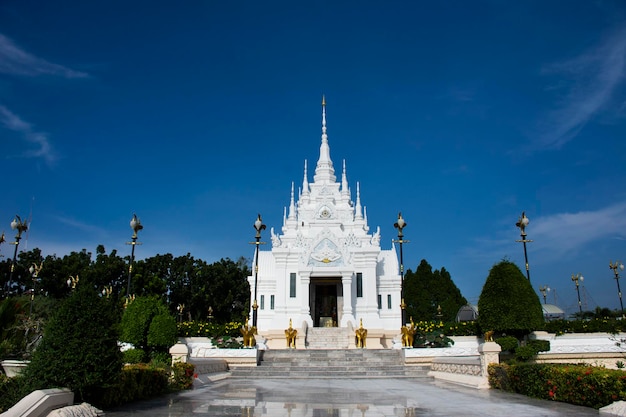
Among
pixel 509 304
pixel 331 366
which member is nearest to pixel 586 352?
pixel 509 304

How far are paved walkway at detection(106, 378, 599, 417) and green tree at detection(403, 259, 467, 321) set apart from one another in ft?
104

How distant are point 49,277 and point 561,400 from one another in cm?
4512

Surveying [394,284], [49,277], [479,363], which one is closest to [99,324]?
[479,363]

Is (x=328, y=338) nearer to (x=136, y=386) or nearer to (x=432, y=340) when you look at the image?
(x=432, y=340)

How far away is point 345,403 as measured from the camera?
11500 millimetres

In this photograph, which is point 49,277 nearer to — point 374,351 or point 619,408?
point 374,351

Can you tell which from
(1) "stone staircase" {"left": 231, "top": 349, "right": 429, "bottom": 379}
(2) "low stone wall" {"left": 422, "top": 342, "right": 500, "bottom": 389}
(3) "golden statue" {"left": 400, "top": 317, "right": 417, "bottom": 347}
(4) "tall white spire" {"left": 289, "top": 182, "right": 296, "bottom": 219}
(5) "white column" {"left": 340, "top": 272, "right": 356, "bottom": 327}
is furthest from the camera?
(4) "tall white spire" {"left": 289, "top": 182, "right": 296, "bottom": 219}

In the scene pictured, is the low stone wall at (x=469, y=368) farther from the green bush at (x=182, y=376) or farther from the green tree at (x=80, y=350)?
the green tree at (x=80, y=350)

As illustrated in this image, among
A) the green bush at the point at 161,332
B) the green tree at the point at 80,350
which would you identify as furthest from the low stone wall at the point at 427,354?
the green tree at the point at 80,350

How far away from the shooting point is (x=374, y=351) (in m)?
23.1

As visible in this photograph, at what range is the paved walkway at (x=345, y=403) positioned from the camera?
9.74m

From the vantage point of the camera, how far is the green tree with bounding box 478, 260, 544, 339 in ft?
65.2

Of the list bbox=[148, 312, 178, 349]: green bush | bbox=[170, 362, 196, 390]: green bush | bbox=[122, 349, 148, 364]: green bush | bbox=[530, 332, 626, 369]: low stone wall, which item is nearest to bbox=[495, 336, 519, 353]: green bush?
bbox=[530, 332, 626, 369]: low stone wall

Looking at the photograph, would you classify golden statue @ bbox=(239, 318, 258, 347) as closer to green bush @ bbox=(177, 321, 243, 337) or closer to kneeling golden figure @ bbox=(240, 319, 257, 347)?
kneeling golden figure @ bbox=(240, 319, 257, 347)
